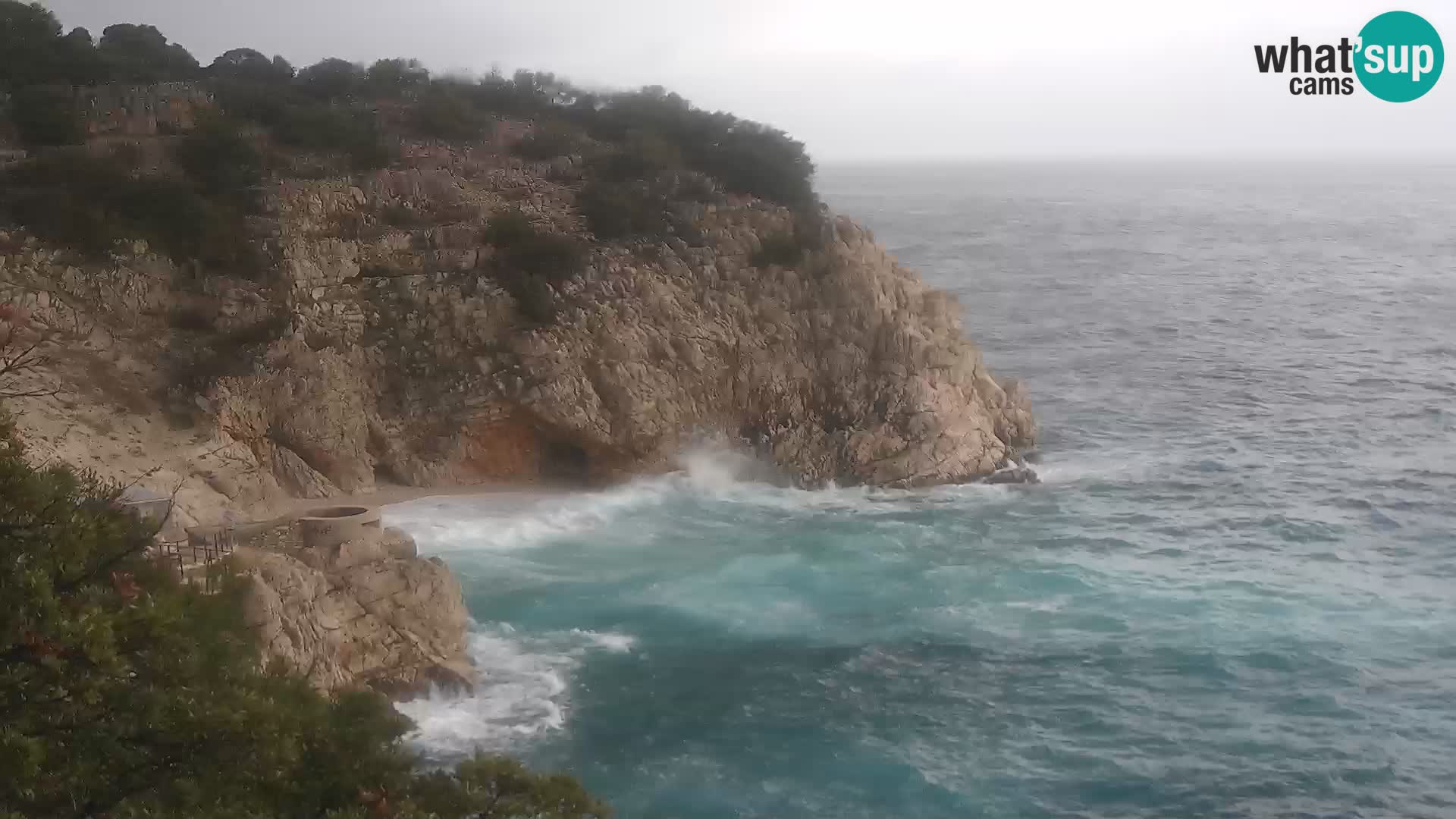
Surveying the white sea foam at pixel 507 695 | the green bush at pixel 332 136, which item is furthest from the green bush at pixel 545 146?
the white sea foam at pixel 507 695

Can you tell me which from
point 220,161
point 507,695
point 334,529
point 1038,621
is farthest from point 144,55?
point 1038,621

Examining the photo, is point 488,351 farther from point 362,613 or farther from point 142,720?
point 142,720

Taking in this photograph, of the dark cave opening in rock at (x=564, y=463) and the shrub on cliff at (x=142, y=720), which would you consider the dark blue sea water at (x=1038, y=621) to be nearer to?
the dark cave opening in rock at (x=564, y=463)

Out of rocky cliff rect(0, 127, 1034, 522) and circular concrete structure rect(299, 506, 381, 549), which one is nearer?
circular concrete structure rect(299, 506, 381, 549)

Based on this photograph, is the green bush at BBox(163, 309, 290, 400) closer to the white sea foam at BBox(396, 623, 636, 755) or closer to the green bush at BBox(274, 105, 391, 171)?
the green bush at BBox(274, 105, 391, 171)

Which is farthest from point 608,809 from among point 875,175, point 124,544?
point 875,175

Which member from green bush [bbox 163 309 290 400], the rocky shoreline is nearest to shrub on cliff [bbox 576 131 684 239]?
the rocky shoreline
